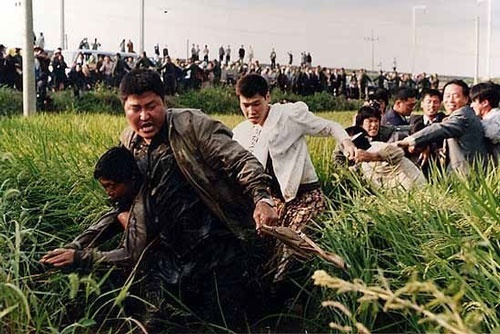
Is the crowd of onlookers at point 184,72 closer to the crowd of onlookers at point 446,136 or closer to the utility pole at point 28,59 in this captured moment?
the utility pole at point 28,59

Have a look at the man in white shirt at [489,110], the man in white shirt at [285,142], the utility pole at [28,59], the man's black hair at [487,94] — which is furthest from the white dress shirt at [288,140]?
the utility pole at [28,59]

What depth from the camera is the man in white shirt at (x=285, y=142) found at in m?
4.38

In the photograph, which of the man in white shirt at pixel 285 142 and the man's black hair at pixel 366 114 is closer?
the man in white shirt at pixel 285 142

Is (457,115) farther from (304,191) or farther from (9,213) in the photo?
(9,213)

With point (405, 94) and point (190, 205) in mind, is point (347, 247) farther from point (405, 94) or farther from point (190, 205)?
point (405, 94)

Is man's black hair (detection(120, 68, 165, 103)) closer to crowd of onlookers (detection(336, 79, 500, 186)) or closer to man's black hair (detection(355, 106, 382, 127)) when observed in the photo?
crowd of onlookers (detection(336, 79, 500, 186))

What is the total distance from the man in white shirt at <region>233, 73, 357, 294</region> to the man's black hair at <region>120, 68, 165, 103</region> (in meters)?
0.90

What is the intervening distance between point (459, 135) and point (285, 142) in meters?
1.27

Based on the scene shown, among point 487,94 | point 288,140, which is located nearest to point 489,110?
point 487,94

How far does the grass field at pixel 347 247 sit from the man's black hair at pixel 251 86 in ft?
2.29

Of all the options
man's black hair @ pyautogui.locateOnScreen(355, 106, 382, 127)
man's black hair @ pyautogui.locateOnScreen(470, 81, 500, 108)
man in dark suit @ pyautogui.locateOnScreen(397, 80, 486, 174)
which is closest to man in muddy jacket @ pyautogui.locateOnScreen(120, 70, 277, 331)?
man in dark suit @ pyautogui.locateOnScreen(397, 80, 486, 174)

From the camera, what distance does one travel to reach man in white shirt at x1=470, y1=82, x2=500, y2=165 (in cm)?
523

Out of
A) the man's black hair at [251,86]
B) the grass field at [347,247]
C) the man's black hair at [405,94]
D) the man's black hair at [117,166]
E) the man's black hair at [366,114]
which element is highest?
the man's black hair at [251,86]

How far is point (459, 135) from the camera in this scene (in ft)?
16.2
